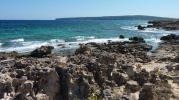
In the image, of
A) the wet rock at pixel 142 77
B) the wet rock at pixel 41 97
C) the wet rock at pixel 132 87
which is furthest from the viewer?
the wet rock at pixel 142 77

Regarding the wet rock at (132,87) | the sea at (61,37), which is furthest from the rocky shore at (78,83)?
the sea at (61,37)

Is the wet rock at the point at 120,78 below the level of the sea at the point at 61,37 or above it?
above

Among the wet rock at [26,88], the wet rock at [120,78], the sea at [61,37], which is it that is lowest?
the sea at [61,37]

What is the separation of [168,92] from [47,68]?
382 centimetres

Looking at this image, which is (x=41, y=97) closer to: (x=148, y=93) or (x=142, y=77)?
(x=148, y=93)

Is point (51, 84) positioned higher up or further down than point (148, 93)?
higher up

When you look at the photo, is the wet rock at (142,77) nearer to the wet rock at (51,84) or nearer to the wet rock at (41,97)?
the wet rock at (51,84)

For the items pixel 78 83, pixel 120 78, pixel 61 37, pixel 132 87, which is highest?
pixel 78 83

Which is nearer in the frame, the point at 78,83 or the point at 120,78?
the point at 78,83

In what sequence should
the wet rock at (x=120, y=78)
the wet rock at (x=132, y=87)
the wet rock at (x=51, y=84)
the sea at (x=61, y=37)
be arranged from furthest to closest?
the sea at (x=61, y=37) < the wet rock at (x=120, y=78) < the wet rock at (x=132, y=87) < the wet rock at (x=51, y=84)

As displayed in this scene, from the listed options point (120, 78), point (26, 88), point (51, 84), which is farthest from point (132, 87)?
point (26, 88)

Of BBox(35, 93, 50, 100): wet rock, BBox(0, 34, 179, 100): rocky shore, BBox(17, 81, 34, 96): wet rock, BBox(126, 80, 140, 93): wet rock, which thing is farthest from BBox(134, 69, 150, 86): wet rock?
BBox(17, 81, 34, 96): wet rock

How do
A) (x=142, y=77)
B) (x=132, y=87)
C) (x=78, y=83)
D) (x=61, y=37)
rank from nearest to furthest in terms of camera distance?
1. (x=78, y=83)
2. (x=132, y=87)
3. (x=142, y=77)
4. (x=61, y=37)

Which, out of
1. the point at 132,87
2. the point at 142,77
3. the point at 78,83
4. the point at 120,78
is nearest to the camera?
the point at 78,83
